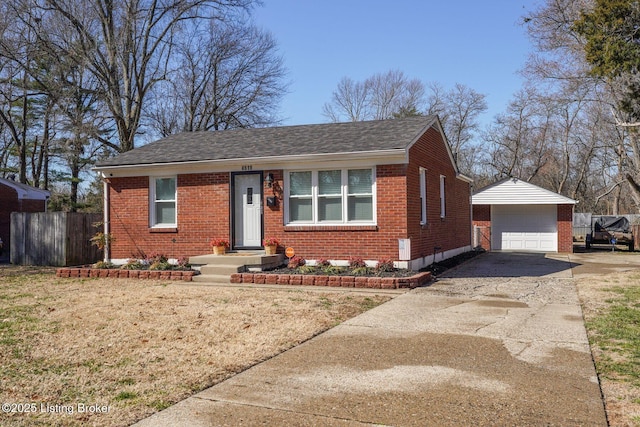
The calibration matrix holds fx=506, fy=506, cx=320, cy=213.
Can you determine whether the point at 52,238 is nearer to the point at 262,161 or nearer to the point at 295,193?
the point at 262,161

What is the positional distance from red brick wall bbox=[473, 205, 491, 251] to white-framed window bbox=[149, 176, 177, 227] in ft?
51.1

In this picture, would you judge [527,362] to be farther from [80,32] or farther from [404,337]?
[80,32]

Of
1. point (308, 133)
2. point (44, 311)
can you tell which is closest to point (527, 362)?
point (44, 311)

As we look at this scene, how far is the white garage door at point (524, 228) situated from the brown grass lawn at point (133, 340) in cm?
1739

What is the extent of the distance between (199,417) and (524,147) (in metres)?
45.7

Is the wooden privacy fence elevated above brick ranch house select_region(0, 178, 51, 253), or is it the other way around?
brick ranch house select_region(0, 178, 51, 253)

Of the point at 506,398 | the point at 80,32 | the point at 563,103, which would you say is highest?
the point at 80,32

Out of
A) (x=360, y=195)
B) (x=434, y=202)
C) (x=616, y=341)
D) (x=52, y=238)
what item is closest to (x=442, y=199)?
(x=434, y=202)

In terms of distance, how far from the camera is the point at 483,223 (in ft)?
83.0

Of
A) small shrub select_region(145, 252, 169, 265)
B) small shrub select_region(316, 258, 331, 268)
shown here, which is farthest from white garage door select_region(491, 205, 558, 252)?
small shrub select_region(145, 252, 169, 265)

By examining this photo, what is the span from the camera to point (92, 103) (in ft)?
99.0

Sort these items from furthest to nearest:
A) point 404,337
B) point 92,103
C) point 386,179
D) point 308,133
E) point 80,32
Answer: point 92,103 → point 80,32 → point 308,133 → point 386,179 → point 404,337

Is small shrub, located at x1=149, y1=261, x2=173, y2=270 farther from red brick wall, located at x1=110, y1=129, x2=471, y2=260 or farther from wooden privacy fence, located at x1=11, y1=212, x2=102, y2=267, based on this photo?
wooden privacy fence, located at x1=11, y1=212, x2=102, y2=267

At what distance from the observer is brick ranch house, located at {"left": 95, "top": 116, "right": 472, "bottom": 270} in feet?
40.8
